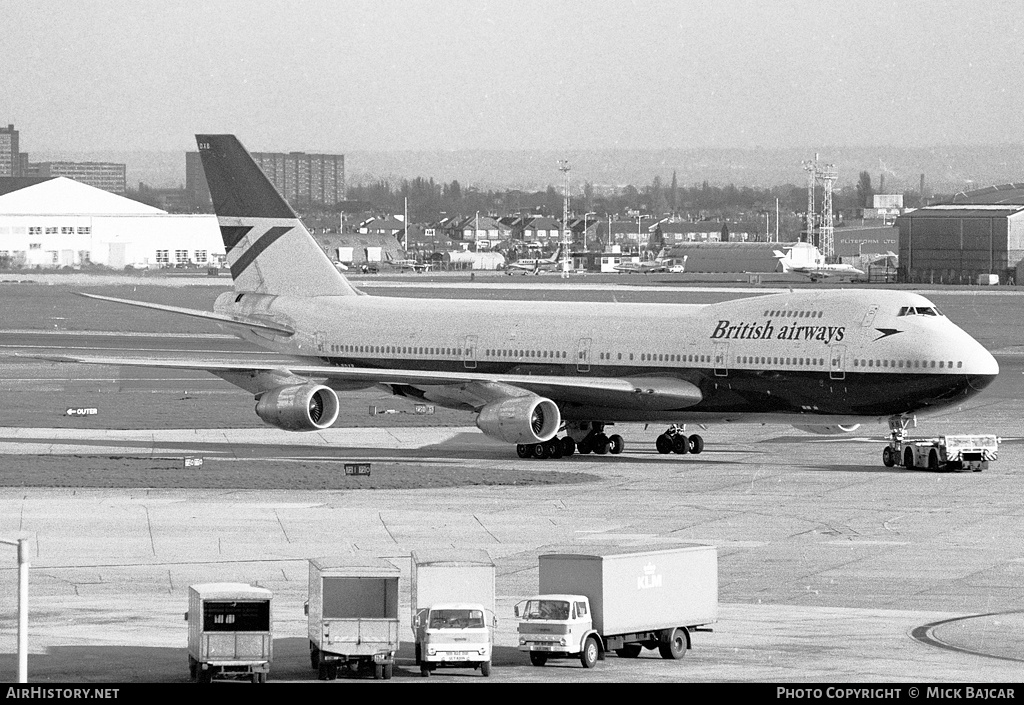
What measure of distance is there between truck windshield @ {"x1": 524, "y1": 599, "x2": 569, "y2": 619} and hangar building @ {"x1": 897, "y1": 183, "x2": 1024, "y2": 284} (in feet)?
553

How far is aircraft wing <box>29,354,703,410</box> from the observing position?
53.1 metres

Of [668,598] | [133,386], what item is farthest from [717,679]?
[133,386]

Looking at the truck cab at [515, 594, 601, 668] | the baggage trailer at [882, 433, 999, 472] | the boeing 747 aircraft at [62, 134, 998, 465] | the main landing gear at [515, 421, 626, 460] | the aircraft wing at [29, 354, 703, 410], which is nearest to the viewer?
the truck cab at [515, 594, 601, 668]

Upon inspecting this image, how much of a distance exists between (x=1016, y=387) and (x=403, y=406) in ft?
95.1

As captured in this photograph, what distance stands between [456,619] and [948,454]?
2800 centimetres

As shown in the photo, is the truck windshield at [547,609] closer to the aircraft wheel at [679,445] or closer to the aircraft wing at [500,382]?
the aircraft wing at [500,382]

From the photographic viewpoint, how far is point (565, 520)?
41.7 meters

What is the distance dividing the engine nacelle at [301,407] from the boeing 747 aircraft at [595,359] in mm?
45

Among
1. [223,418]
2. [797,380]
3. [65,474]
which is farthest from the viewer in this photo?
[223,418]

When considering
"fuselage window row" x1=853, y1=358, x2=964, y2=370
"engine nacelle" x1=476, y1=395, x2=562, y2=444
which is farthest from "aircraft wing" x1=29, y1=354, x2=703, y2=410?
"fuselage window row" x1=853, y1=358, x2=964, y2=370

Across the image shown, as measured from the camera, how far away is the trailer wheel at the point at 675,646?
27.7m

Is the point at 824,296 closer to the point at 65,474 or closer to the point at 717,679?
the point at 65,474

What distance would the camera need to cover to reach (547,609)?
27172mm

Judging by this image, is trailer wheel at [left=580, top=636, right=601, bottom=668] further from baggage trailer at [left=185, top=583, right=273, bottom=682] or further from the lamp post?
the lamp post
